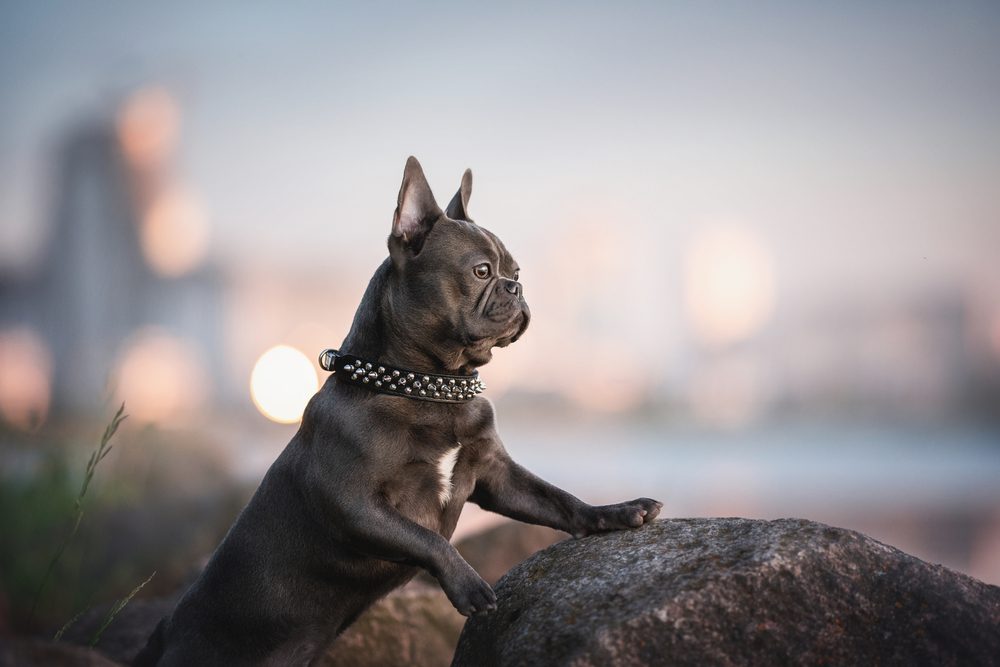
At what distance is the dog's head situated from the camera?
3.54 metres

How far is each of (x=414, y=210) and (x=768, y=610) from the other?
2.00m

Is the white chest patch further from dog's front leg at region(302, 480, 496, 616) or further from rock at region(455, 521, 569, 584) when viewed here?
rock at region(455, 521, 569, 584)

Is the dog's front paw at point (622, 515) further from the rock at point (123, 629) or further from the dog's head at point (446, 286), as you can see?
the rock at point (123, 629)

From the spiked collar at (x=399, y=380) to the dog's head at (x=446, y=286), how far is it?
0.15 m

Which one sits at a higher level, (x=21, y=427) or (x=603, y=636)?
(x=603, y=636)

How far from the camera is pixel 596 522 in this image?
11.6 ft

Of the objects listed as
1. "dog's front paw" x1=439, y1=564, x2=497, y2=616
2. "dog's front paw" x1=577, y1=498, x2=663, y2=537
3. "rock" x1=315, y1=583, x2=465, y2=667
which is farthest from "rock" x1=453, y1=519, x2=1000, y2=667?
"rock" x1=315, y1=583, x2=465, y2=667

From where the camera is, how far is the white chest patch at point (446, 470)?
338 cm

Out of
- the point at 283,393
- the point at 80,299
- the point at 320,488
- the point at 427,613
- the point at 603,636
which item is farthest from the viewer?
the point at 80,299

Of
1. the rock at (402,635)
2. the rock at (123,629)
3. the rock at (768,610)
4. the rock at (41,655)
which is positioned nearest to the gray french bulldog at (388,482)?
the rock at (768,610)

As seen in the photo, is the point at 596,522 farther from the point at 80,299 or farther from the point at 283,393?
the point at 80,299

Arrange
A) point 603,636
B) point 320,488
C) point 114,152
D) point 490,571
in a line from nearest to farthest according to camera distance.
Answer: point 603,636, point 320,488, point 490,571, point 114,152

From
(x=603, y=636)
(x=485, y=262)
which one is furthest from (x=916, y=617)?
(x=485, y=262)

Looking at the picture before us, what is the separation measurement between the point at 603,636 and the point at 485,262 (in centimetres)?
157
